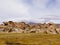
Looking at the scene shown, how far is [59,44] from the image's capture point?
235ft
